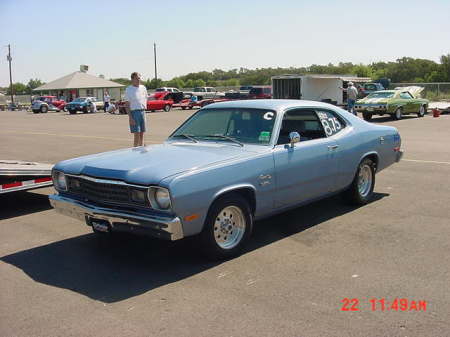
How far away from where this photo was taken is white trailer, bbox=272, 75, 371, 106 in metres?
35.4

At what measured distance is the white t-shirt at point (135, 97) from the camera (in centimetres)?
1054

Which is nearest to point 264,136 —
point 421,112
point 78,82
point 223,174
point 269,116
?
point 269,116

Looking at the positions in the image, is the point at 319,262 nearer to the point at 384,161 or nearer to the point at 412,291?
the point at 412,291

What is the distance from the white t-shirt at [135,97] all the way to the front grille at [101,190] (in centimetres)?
538

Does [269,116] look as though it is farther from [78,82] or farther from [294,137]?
[78,82]

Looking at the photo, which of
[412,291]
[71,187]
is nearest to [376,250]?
[412,291]

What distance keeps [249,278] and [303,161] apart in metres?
1.76

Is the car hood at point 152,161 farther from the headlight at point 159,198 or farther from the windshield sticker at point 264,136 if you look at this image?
the windshield sticker at point 264,136

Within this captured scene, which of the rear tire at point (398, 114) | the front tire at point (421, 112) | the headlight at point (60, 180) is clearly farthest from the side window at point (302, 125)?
the front tire at point (421, 112)

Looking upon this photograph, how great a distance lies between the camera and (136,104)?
34.8ft

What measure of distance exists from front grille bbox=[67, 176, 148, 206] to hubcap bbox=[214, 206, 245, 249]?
0.78 m

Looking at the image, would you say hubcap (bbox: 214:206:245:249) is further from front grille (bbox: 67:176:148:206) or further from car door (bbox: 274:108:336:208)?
front grille (bbox: 67:176:148:206)

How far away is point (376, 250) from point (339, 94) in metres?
32.6

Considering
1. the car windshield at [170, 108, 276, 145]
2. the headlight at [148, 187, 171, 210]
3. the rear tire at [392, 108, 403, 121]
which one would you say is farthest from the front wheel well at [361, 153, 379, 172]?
the rear tire at [392, 108, 403, 121]
